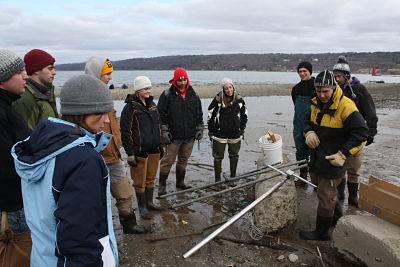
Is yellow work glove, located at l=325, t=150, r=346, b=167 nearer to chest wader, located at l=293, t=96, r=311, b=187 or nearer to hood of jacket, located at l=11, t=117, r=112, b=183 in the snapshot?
chest wader, located at l=293, t=96, r=311, b=187

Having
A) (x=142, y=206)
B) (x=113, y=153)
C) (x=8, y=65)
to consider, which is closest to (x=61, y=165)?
(x=8, y=65)

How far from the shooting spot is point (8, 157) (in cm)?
267

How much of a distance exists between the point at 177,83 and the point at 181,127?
79cm

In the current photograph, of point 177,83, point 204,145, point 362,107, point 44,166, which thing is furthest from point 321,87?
point 204,145

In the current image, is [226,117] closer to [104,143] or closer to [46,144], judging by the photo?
[104,143]

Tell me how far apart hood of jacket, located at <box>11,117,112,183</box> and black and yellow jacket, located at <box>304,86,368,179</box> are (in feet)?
11.2

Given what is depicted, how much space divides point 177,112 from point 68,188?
474 cm

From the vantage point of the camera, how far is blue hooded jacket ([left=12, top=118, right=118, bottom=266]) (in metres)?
1.86

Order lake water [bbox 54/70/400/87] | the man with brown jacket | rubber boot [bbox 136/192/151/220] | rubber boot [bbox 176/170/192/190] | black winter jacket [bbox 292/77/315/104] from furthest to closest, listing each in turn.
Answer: lake water [bbox 54/70/400/87] → rubber boot [bbox 176/170/192/190] → black winter jacket [bbox 292/77/315/104] → rubber boot [bbox 136/192/151/220] → the man with brown jacket

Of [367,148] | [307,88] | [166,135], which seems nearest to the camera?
[166,135]

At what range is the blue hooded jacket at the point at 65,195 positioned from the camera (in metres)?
1.86

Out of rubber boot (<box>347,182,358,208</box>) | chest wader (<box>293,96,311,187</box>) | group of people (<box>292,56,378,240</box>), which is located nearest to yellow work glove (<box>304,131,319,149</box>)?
group of people (<box>292,56,378,240</box>)

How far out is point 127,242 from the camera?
4.90m

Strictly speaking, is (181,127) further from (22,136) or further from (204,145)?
(204,145)
